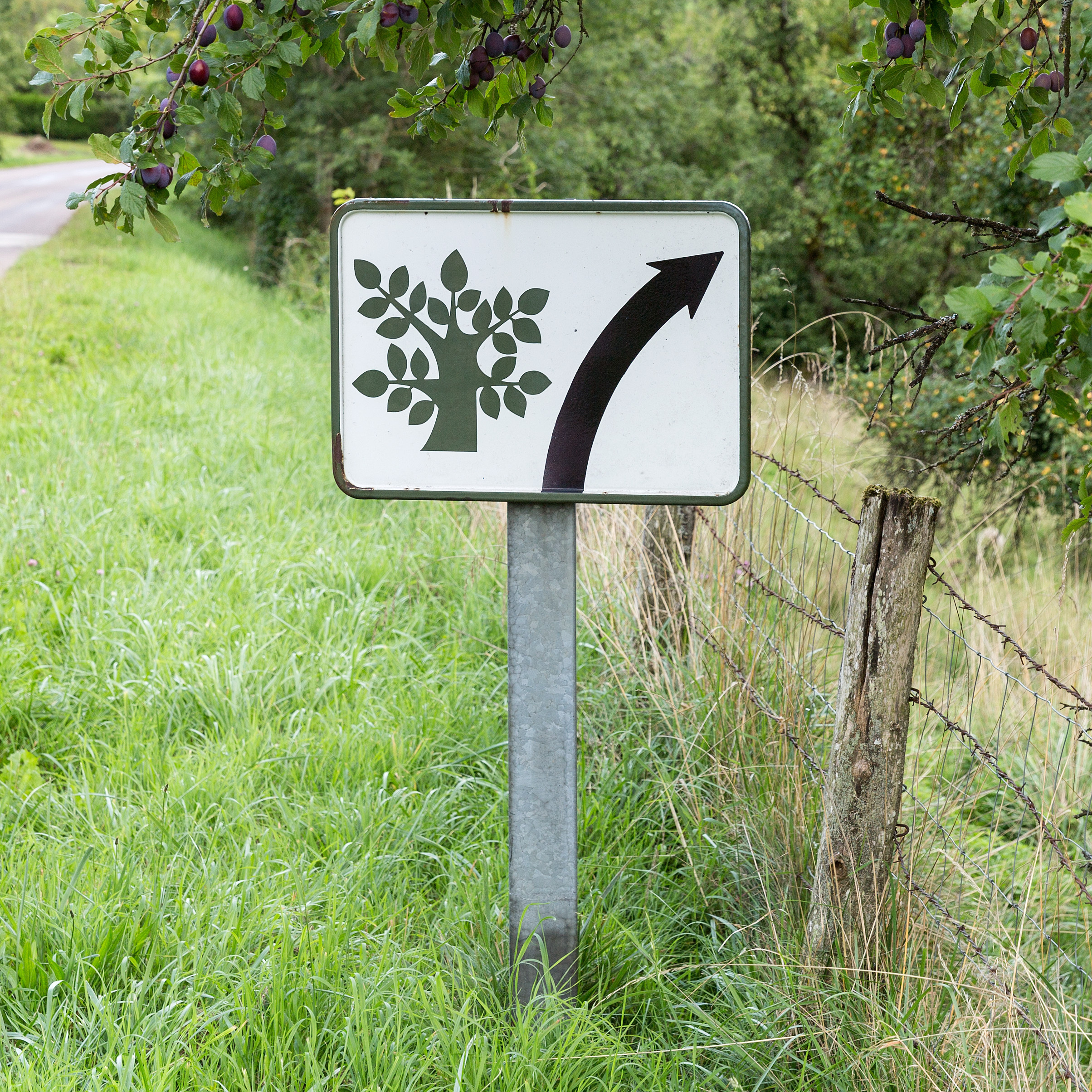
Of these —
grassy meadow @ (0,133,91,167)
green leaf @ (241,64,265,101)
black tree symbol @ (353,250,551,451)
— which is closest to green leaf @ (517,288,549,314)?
black tree symbol @ (353,250,551,451)

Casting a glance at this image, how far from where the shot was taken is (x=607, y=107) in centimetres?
1515

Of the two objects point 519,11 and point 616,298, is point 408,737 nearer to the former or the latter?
point 616,298

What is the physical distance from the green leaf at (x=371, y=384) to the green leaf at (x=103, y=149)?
1.41 feet

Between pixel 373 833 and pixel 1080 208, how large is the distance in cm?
192

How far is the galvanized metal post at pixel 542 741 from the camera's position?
62.0 inches

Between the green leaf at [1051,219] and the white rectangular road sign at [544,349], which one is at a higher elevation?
the green leaf at [1051,219]

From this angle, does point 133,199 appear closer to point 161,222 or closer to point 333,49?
point 161,222

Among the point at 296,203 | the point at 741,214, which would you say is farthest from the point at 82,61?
the point at 296,203

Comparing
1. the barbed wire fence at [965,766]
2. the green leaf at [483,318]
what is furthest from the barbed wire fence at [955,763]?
the green leaf at [483,318]

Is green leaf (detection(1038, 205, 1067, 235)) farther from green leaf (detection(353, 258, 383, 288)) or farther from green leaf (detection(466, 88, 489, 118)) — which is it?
green leaf (detection(466, 88, 489, 118))

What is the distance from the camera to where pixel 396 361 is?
1.51m

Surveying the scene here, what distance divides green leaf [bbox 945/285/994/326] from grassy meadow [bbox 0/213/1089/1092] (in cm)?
115

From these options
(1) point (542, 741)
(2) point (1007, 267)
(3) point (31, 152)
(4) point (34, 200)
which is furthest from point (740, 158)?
(3) point (31, 152)

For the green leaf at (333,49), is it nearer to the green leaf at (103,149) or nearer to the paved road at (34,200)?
the green leaf at (103,149)
